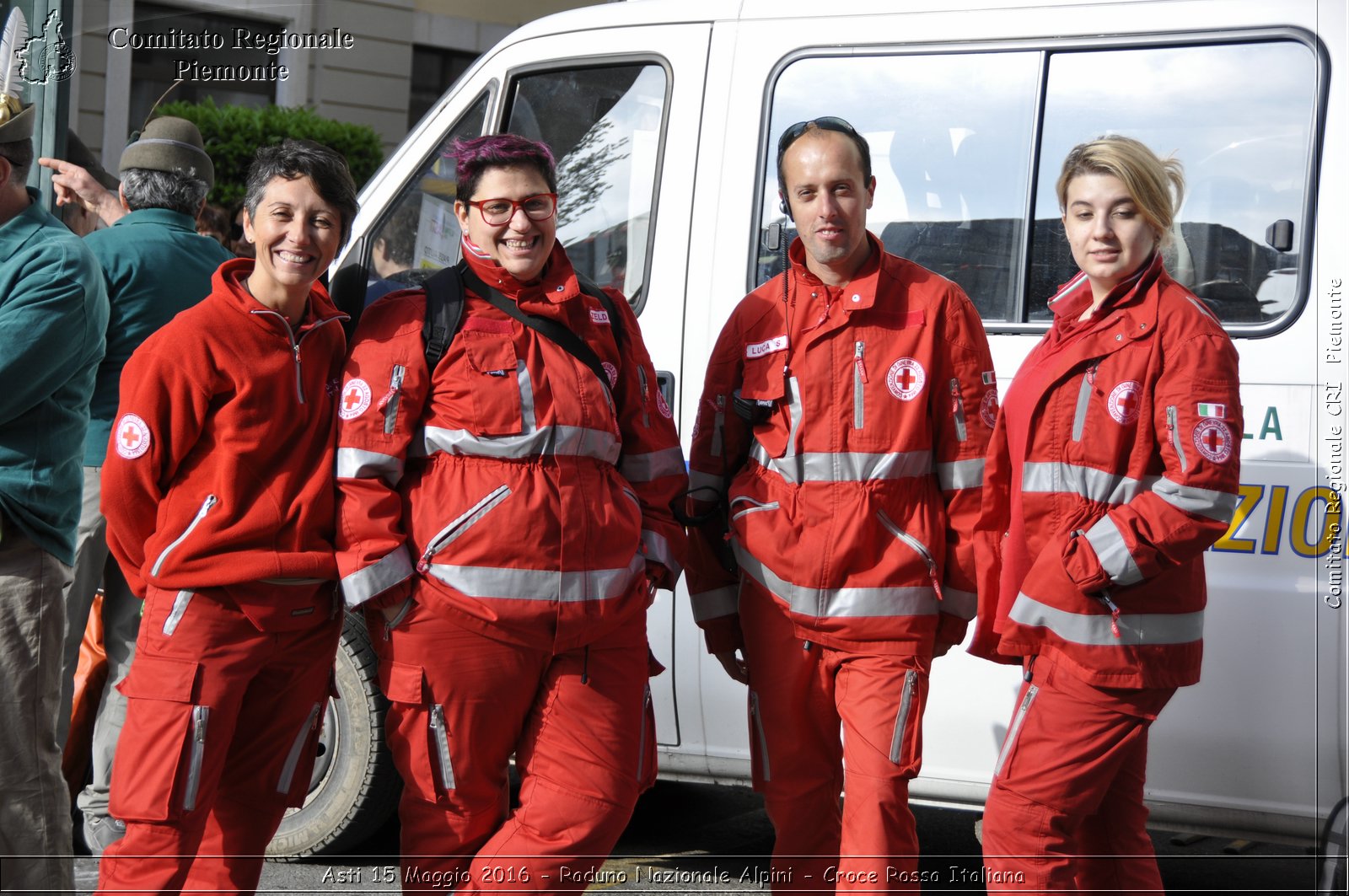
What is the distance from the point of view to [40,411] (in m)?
3.46

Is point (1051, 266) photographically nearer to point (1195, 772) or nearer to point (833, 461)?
point (833, 461)

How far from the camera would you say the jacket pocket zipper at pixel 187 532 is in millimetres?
3078

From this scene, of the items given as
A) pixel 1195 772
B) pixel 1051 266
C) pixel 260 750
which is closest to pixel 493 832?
pixel 260 750

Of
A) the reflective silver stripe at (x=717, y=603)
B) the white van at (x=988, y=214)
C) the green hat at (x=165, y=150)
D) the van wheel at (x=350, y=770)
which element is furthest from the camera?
the green hat at (x=165, y=150)

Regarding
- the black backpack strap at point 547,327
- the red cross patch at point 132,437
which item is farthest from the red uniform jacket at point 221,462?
the black backpack strap at point 547,327

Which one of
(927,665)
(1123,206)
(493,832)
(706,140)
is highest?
(706,140)

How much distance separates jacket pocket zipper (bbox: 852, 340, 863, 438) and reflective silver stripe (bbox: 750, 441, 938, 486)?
8 cm

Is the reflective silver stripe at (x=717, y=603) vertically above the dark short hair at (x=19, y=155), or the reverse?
the dark short hair at (x=19, y=155)

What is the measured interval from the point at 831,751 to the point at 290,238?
1.74m

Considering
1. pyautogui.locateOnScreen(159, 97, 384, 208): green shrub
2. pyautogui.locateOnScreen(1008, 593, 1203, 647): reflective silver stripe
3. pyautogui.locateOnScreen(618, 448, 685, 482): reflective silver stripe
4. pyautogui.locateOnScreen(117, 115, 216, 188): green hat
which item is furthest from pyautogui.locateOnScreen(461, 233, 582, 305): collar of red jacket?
pyautogui.locateOnScreen(159, 97, 384, 208): green shrub

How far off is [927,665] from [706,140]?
6.03ft

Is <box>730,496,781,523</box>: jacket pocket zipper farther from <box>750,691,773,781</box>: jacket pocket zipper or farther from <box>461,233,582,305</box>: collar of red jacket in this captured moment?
<box>461,233,582,305</box>: collar of red jacket

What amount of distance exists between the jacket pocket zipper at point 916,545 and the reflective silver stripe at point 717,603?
48 cm

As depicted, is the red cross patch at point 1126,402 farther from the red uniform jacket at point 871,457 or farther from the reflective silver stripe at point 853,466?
the reflective silver stripe at point 853,466
